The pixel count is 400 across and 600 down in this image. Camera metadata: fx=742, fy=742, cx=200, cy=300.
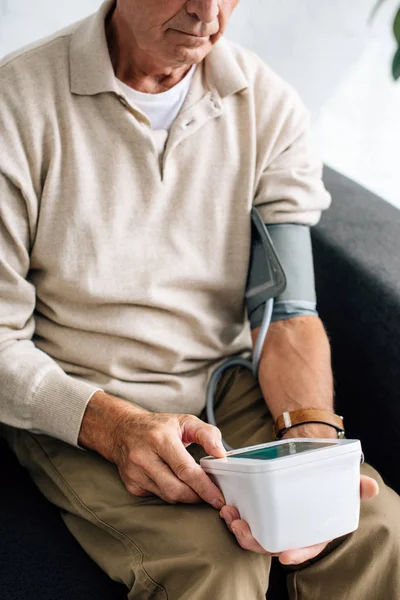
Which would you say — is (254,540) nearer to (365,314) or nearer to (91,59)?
(365,314)

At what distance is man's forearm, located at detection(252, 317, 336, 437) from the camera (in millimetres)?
1130

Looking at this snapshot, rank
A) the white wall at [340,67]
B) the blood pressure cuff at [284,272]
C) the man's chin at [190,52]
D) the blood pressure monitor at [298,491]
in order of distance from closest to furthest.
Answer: the blood pressure monitor at [298,491]
the man's chin at [190,52]
the blood pressure cuff at [284,272]
the white wall at [340,67]

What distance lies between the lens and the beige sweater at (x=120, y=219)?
104cm

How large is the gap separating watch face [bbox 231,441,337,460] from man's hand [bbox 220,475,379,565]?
7 cm

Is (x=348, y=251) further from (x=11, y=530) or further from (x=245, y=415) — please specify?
(x=11, y=530)

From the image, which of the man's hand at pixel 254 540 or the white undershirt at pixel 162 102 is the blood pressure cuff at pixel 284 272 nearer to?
the white undershirt at pixel 162 102

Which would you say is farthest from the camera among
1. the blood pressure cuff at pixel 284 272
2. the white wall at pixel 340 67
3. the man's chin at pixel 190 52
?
the white wall at pixel 340 67

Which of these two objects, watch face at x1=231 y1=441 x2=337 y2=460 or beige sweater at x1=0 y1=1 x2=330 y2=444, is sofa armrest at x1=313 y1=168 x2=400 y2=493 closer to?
beige sweater at x1=0 y1=1 x2=330 y2=444

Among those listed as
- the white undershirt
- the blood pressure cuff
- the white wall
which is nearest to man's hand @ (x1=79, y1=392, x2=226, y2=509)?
the blood pressure cuff

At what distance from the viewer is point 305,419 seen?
110cm

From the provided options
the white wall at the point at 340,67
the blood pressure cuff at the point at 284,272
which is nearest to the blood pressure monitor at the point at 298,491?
the blood pressure cuff at the point at 284,272

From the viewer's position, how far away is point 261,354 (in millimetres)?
1204

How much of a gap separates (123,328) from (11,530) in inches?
12.7

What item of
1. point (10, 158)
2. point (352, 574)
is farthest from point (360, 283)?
point (10, 158)
